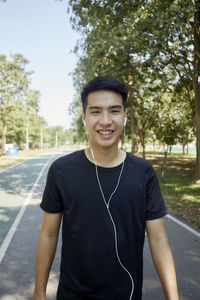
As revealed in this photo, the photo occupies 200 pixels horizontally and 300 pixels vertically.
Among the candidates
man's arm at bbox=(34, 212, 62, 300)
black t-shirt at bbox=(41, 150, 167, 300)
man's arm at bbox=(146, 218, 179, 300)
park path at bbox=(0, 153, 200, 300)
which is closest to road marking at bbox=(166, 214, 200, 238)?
park path at bbox=(0, 153, 200, 300)

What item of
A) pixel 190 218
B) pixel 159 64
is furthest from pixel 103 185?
pixel 159 64

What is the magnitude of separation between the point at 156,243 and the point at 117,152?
0.63 m

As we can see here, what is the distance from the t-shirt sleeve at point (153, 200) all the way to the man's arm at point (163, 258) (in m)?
0.04

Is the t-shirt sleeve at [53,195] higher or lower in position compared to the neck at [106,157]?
lower

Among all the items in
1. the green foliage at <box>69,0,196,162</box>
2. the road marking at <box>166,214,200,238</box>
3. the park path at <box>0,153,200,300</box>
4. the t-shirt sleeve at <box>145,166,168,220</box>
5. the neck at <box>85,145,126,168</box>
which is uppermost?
the green foliage at <box>69,0,196,162</box>

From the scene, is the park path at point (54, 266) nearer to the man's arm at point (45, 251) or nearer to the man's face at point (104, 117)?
the man's arm at point (45, 251)

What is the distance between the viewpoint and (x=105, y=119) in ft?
5.75

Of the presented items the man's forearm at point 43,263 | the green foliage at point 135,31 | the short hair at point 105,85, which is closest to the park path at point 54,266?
Answer: the man's forearm at point 43,263

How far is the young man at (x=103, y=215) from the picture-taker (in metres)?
1.63

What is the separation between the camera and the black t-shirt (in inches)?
64.0

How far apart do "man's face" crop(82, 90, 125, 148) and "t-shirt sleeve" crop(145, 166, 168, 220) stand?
13.0 inches

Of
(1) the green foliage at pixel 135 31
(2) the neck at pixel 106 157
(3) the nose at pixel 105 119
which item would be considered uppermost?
(1) the green foliage at pixel 135 31

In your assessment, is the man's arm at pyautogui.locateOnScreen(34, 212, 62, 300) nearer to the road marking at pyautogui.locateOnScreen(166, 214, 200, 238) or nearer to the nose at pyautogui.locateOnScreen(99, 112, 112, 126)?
the nose at pyautogui.locateOnScreen(99, 112, 112, 126)

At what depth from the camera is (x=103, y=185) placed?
5.55 feet
